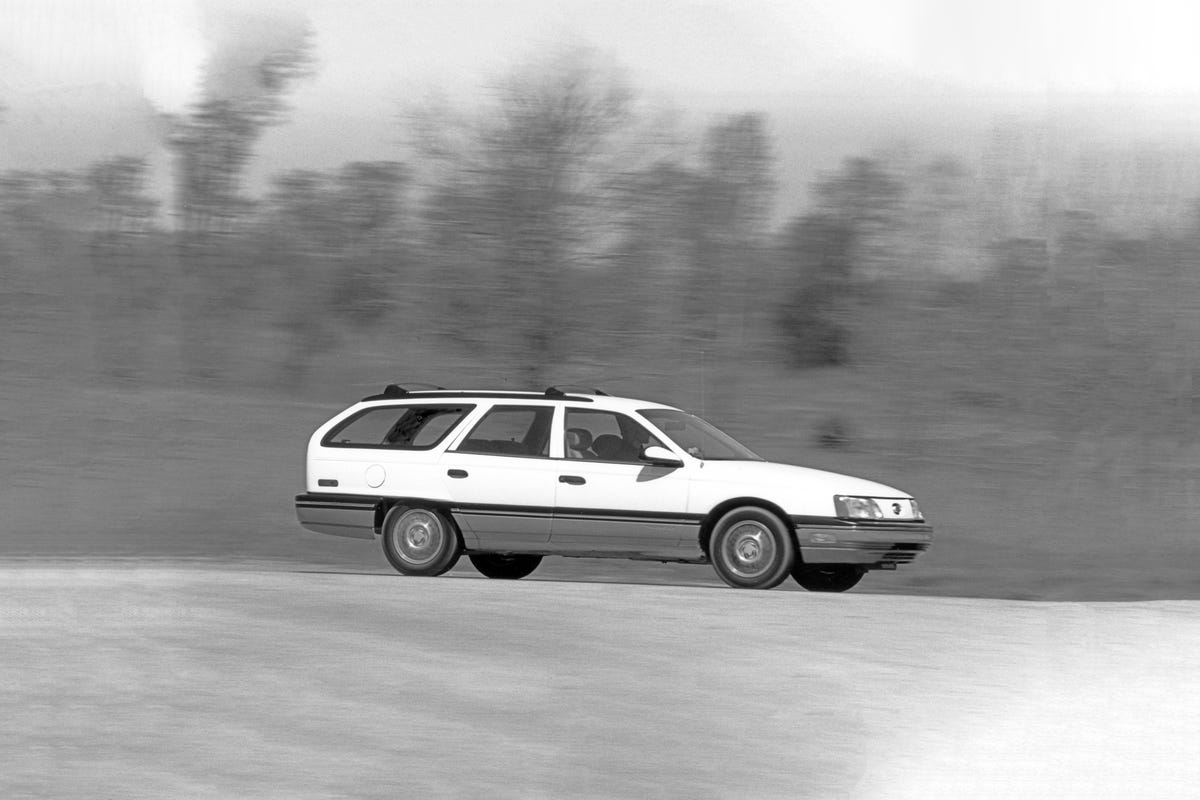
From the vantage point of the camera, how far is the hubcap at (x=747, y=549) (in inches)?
545

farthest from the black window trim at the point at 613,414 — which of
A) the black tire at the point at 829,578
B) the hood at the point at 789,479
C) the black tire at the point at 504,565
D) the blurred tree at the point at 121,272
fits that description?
the blurred tree at the point at 121,272

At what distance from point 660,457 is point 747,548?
3.38 ft

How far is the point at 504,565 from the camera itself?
632 inches

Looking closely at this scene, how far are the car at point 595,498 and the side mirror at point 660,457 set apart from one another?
1cm

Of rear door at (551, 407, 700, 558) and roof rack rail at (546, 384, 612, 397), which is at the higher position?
roof rack rail at (546, 384, 612, 397)

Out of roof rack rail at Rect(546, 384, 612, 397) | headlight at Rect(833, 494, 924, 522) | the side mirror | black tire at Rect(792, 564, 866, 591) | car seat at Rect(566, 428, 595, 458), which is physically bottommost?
black tire at Rect(792, 564, 866, 591)

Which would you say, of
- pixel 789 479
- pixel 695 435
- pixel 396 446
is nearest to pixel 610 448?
pixel 695 435

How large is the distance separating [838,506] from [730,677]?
486 cm

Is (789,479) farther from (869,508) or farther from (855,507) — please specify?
(869,508)

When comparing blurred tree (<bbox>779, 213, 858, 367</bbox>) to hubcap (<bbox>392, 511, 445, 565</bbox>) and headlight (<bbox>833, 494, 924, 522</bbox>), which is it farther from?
hubcap (<bbox>392, 511, 445, 565</bbox>)

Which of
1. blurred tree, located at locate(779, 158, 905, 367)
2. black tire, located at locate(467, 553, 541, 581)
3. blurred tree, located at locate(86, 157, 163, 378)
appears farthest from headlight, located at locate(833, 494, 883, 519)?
blurred tree, located at locate(86, 157, 163, 378)

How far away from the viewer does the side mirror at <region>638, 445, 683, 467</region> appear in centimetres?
1412

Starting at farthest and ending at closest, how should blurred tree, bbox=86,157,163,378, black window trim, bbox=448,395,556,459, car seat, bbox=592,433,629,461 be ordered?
1. blurred tree, bbox=86,157,163,378
2. black window trim, bbox=448,395,556,459
3. car seat, bbox=592,433,629,461

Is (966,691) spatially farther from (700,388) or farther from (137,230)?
(137,230)
